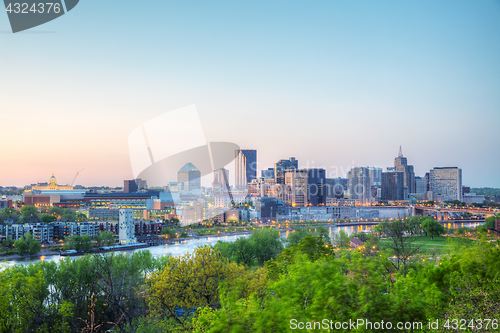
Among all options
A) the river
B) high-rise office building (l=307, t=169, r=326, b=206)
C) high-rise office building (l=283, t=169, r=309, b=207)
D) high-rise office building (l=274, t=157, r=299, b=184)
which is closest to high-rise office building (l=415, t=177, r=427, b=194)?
high-rise office building (l=274, t=157, r=299, b=184)

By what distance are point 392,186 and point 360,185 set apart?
5.19 meters

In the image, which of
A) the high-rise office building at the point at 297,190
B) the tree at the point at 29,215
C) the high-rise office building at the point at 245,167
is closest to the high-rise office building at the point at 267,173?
the high-rise office building at the point at 245,167

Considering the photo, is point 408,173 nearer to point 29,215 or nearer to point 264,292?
point 29,215

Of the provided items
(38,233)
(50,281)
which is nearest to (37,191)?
(38,233)

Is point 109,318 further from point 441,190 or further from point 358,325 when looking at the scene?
point 441,190

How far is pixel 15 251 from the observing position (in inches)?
506

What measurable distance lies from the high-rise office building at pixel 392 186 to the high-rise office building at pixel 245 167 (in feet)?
66.3

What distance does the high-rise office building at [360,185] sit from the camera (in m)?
43.2

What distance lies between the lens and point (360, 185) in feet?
145

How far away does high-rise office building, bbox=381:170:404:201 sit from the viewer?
4567 centimetres

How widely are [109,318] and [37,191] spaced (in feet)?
120

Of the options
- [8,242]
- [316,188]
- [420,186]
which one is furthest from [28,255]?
[420,186]

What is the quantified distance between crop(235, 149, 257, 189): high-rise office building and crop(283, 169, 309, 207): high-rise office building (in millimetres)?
18247

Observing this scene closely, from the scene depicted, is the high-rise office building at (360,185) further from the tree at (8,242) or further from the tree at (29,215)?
the tree at (8,242)
